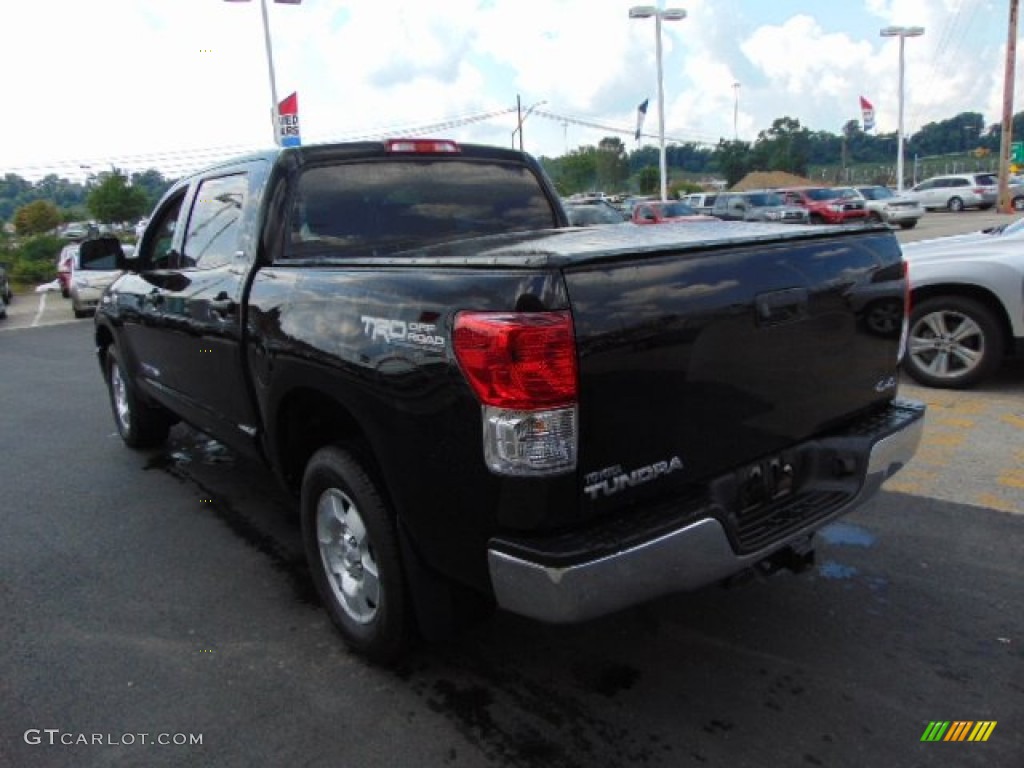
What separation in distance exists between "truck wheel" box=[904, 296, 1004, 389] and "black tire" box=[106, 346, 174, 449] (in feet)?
19.6

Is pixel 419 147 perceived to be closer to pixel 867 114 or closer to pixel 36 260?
pixel 36 260

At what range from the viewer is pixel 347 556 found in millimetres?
3244

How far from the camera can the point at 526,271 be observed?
2266mm

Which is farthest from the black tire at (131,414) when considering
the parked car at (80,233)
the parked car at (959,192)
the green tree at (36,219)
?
the green tree at (36,219)

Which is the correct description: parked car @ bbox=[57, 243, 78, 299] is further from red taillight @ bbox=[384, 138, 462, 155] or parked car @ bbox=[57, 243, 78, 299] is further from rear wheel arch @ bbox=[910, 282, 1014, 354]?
rear wheel arch @ bbox=[910, 282, 1014, 354]

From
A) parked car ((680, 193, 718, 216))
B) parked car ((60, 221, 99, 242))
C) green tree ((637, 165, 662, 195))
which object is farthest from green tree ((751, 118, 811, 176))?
parked car ((60, 221, 99, 242))

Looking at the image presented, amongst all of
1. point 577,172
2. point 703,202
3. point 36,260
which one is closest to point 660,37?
point 703,202

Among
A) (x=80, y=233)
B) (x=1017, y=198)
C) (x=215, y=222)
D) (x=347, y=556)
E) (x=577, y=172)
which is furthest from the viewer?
(x=577, y=172)

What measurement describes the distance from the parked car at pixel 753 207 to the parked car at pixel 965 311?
2211 cm

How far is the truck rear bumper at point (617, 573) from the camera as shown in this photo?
7.40 feet

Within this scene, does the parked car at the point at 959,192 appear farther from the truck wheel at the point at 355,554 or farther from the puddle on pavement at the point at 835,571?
the truck wheel at the point at 355,554

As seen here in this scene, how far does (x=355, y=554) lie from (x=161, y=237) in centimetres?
318

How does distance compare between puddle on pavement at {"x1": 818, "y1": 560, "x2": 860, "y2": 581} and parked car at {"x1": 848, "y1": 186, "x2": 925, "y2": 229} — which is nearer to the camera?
puddle on pavement at {"x1": 818, "y1": 560, "x2": 860, "y2": 581}

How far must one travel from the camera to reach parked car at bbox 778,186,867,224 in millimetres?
27531
